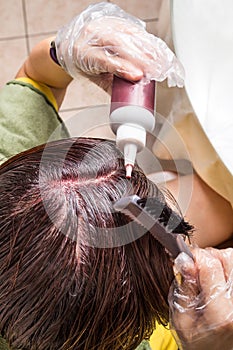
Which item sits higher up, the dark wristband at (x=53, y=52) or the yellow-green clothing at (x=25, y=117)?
the dark wristband at (x=53, y=52)

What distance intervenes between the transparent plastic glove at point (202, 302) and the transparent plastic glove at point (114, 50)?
0.91 ft

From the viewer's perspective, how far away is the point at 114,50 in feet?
2.85

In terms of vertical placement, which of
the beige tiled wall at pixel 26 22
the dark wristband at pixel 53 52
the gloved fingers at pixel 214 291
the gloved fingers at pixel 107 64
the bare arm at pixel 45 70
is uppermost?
the gloved fingers at pixel 107 64

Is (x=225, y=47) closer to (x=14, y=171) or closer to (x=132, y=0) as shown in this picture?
(x=14, y=171)

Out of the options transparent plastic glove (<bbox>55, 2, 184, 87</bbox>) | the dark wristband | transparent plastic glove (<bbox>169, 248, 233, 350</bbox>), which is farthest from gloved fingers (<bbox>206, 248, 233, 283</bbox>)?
the dark wristband

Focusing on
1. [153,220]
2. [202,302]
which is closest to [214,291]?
[202,302]

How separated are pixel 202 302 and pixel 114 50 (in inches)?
15.2

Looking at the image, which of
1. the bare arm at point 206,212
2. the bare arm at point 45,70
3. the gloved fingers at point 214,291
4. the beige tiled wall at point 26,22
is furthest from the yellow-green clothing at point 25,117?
the beige tiled wall at point 26,22

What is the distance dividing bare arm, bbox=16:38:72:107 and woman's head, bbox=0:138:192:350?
0.38 m

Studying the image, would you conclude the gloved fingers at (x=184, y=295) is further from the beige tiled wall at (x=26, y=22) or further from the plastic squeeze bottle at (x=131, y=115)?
the beige tiled wall at (x=26, y=22)

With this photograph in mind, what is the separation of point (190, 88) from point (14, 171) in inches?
18.0

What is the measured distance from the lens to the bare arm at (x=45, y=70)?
1067 mm

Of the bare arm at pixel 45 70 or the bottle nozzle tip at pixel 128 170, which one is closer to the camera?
the bottle nozzle tip at pixel 128 170

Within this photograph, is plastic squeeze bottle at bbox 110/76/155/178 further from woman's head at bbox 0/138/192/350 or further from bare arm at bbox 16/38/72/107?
bare arm at bbox 16/38/72/107
